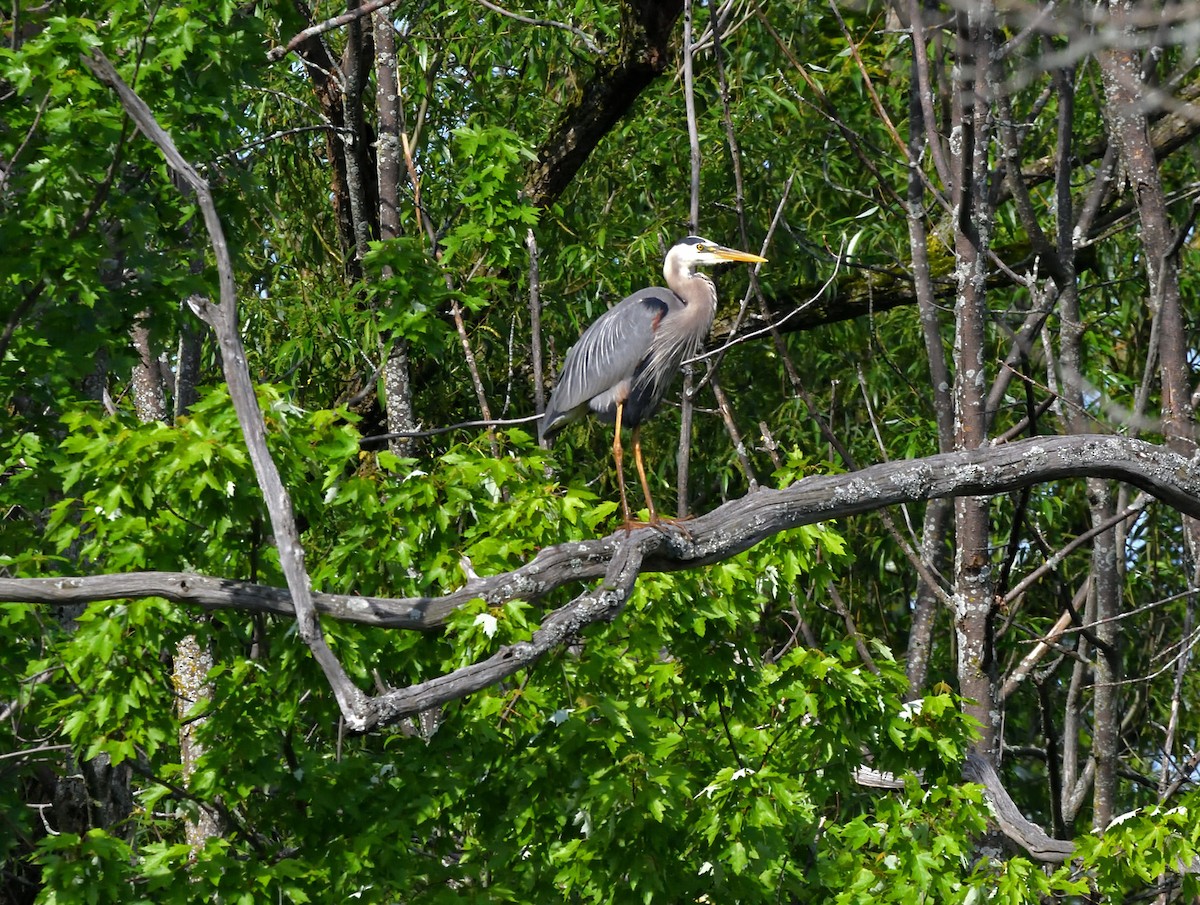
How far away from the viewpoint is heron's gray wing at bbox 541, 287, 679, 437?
5.48 meters

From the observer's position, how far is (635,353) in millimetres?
5496

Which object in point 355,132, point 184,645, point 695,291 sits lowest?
point 184,645

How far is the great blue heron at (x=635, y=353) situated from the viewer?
549 centimetres

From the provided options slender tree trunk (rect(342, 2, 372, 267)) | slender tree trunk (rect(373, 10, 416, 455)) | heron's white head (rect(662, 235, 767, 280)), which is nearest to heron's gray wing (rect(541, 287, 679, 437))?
heron's white head (rect(662, 235, 767, 280))

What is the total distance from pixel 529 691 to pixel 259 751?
0.80 meters

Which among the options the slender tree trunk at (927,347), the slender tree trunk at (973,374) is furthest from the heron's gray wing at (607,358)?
the slender tree trunk at (973,374)

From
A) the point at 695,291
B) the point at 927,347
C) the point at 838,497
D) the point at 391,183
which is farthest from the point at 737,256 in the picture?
the point at 838,497

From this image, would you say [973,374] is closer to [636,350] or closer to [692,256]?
[636,350]

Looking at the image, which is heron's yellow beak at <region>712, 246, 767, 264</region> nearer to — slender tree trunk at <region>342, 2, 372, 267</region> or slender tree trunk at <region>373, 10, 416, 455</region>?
slender tree trunk at <region>373, 10, 416, 455</region>

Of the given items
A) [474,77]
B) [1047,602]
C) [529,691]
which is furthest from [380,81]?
[1047,602]

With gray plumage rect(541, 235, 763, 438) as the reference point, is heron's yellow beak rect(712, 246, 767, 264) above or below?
above

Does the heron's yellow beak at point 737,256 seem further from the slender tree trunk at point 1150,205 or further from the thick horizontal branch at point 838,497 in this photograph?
the thick horizontal branch at point 838,497

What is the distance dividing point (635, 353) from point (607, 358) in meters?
0.11

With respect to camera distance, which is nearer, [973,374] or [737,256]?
[973,374]
